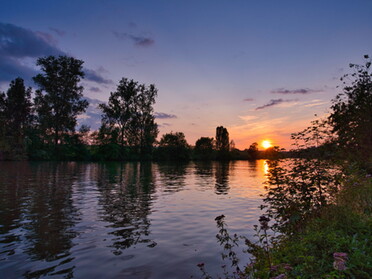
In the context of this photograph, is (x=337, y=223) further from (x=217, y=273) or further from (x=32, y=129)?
(x=32, y=129)

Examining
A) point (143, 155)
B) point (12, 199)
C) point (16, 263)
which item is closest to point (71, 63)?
point (143, 155)

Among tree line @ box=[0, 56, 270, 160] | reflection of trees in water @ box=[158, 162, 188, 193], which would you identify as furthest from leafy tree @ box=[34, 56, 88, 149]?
reflection of trees in water @ box=[158, 162, 188, 193]

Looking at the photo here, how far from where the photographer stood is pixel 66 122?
66812mm

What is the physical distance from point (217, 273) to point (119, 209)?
852cm

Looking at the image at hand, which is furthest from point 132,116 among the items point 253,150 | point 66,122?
point 253,150

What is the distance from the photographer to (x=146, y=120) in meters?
83.4

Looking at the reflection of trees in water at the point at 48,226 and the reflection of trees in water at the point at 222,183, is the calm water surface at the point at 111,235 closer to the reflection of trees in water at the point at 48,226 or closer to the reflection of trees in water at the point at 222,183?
the reflection of trees in water at the point at 48,226

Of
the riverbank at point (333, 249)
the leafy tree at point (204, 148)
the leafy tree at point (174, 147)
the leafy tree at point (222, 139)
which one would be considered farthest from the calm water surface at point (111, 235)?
the leafy tree at point (222, 139)

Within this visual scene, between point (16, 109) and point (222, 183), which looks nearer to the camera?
point (222, 183)

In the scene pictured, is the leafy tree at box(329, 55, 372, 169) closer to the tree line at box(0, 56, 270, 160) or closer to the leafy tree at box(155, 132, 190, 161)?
the tree line at box(0, 56, 270, 160)

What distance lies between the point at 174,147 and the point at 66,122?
1910 inches

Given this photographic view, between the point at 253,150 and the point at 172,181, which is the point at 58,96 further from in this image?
the point at 253,150

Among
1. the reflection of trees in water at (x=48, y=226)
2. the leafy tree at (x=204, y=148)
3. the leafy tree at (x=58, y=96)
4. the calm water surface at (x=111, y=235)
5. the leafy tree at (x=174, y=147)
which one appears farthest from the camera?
the leafy tree at (x=204, y=148)

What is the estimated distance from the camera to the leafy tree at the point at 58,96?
214 ft
